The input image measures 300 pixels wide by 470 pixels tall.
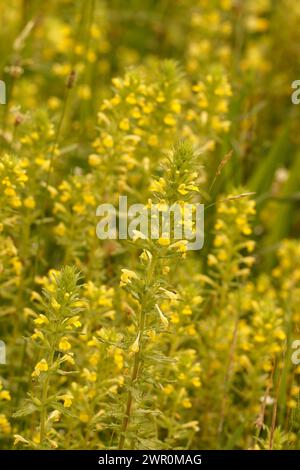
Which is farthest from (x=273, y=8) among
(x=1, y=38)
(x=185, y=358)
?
(x=185, y=358)

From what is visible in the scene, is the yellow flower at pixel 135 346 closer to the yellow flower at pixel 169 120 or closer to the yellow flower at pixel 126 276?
the yellow flower at pixel 126 276

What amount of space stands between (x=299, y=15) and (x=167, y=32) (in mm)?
856

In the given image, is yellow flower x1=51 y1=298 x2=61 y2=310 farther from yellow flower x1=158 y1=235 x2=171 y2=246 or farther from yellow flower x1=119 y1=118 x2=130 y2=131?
yellow flower x1=119 y1=118 x2=130 y2=131

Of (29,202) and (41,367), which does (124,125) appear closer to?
(29,202)

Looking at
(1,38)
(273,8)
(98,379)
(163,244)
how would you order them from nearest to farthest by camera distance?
(163,244) → (98,379) → (1,38) → (273,8)

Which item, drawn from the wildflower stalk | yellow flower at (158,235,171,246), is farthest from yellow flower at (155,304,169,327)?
yellow flower at (158,235,171,246)

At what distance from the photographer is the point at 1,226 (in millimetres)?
2691

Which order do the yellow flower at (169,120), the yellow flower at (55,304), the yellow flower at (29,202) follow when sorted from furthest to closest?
1. the yellow flower at (169,120)
2. the yellow flower at (29,202)
3. the yellow flower at (55,304)

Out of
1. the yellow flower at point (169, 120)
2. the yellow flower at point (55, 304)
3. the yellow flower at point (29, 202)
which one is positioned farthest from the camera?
the yellow flower at point (169, 120)

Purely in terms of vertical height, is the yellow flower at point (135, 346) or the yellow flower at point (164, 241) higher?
the yellow flower at point (164, 241)

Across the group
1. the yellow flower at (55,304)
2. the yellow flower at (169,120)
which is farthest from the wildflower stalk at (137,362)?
the yellow flower at (169,120)

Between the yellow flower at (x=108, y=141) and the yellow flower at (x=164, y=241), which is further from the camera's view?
the yellow flower at (x=108, y=141)

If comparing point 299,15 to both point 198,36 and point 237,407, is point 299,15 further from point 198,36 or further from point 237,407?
point 237,407

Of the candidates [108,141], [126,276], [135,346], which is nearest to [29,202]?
[108,141]
